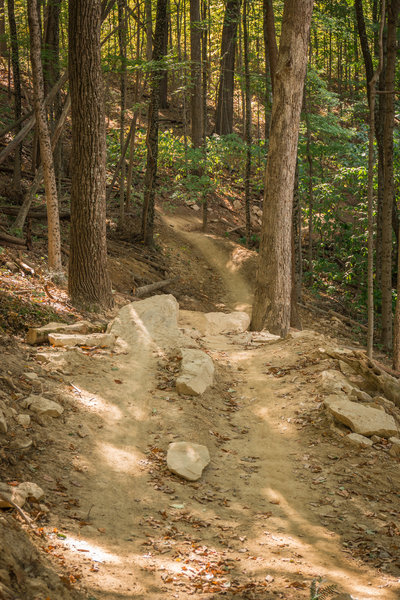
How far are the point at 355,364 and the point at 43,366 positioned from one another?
4.29 m

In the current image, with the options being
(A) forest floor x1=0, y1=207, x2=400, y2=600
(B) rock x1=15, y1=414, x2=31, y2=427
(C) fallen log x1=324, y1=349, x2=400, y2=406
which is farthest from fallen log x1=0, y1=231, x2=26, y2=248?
(C) fallen log x1=324, y1=349, x2=400, y2=406

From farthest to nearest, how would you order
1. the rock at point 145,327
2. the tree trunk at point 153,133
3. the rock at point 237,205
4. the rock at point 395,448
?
1. the rock at point 237,205
2. the tree trunk at point 153,133
3. the rock at point 145,327
4. the rock at point 395,448

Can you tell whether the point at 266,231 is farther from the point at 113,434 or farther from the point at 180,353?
the point at 113,434

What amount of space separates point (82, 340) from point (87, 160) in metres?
3.51

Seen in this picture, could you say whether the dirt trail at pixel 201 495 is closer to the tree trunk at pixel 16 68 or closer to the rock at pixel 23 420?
the rock at pixel 23 420

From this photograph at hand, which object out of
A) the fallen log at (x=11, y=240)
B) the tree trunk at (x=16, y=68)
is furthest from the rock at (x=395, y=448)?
the tree trunk at (x=16, y=68)

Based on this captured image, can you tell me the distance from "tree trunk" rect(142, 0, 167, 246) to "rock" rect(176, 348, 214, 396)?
8.85 meters

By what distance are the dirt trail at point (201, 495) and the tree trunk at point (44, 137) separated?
140 inches

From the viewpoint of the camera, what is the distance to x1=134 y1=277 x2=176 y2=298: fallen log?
12.5 meters

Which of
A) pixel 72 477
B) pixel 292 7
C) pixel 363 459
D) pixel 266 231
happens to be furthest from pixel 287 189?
pixel 72 477

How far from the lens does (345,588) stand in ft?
12.0

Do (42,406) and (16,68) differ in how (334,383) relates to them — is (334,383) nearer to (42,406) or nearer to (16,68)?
(42,406)

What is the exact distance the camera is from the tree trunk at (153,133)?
1429 cm

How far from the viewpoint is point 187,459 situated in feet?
17.5
